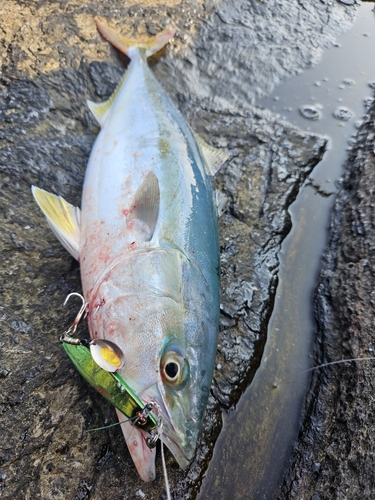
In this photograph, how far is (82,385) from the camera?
1.98 m

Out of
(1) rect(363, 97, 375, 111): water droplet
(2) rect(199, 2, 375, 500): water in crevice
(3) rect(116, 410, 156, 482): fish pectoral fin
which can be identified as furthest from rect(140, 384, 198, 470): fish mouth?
(1) rect(363, 97, 375, 111): water droplet

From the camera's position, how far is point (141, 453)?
5.51ft

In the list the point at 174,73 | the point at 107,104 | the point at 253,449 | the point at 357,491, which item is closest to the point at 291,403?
the point at 253,449

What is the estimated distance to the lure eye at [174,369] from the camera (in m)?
1.65

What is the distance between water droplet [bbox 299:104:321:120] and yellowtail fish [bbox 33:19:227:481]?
127cm

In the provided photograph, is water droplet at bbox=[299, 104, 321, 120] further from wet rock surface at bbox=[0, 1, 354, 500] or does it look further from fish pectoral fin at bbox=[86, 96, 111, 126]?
fish pectoral fin at bbox=[86, 96, 111, 126]

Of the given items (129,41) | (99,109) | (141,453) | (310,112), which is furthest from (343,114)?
(141,453)

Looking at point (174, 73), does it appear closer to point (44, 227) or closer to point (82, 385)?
point (44, 227)

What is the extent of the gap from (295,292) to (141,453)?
56.4 inches

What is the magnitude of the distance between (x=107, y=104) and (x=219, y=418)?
2288 mm

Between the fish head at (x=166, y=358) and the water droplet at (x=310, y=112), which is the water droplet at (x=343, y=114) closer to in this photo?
the water droplet at (x=310, y=112)

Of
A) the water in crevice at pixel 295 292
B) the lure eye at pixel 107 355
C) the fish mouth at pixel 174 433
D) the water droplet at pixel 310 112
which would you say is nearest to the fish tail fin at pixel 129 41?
the water in crevice at pixel 295 292

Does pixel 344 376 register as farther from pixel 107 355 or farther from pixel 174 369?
pixel 107 355

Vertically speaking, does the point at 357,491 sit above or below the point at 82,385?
below
